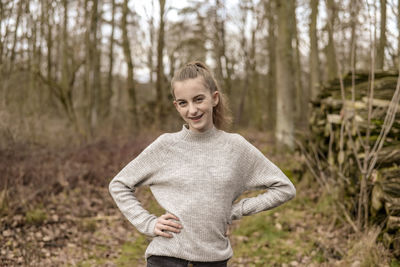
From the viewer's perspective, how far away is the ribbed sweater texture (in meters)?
2.00

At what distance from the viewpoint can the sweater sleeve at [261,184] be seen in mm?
2150

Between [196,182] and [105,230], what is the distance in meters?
4.05

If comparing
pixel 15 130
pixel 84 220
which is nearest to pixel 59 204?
pixel 84 220

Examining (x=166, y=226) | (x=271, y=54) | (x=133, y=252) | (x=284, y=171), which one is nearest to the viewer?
(x=166, y=226)

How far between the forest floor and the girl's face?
2.72 m

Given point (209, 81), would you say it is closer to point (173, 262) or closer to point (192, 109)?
point (192, 109)

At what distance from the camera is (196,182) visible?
2.04 meters

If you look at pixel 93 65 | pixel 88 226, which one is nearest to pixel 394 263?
pixel 88 226

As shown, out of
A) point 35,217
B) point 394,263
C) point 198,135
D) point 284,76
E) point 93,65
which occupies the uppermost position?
point 93,65

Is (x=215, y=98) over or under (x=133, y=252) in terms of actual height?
over

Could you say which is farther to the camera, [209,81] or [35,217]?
[35,217]

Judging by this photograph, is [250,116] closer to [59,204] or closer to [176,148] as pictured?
[59,204]

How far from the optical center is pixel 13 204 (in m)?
5.33

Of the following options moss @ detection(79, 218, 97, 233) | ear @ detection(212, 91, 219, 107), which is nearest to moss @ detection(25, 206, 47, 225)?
moss @ detection(79, 218, 97, 233)
